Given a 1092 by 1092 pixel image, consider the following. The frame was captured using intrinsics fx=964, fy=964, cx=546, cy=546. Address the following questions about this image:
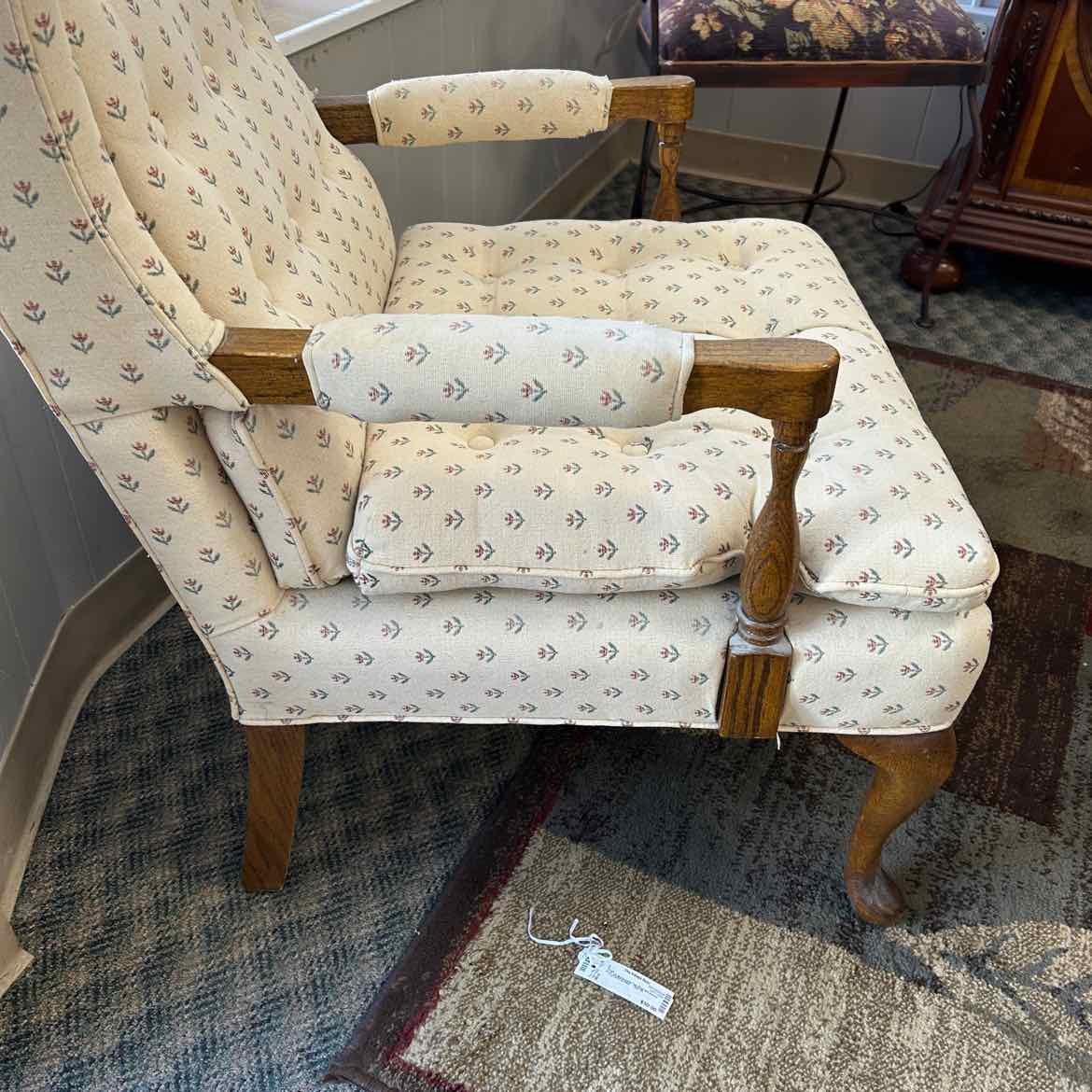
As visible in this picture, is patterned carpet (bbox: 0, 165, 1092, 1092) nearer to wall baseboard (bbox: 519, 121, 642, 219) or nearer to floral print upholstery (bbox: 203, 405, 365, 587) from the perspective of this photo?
floral print upholstery (bbox: 203, 405, 365, 587)

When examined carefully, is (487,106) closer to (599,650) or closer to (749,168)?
(599,650)

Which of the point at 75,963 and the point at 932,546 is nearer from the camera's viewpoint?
the point at 932,546

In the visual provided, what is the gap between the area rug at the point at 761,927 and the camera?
3.11 ft

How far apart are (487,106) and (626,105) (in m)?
0.19

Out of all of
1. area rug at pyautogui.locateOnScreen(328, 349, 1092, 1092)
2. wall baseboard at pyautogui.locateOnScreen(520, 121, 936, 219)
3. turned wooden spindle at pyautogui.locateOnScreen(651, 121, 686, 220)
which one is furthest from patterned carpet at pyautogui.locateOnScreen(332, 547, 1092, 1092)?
wall baseboard at pyautogui.locateOnScreen(520, 121, 936, 219)

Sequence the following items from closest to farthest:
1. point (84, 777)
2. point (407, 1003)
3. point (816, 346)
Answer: point (816, 346) < point (407, 1003) < point (84, 777)

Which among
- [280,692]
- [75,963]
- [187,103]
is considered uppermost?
[187,103]

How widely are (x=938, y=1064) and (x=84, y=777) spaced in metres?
1.02

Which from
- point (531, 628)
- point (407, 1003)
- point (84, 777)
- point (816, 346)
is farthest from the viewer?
point (84, 777)

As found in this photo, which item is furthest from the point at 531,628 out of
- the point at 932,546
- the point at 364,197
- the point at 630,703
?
the point at 364,197

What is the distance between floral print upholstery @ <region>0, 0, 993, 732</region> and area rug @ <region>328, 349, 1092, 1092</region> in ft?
0.96

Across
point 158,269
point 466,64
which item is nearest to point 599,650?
point 158,269

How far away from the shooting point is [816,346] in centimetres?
74

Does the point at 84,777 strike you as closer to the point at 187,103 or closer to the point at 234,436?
the point at 234,436
